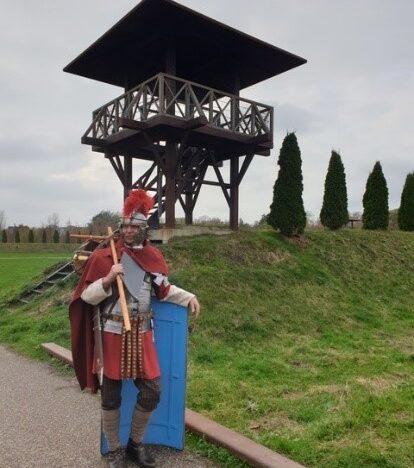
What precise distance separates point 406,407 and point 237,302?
17.4 ft

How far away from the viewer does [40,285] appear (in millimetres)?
12719

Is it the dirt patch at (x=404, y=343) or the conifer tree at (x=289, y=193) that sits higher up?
the conifer tree at (x=289, y=193)

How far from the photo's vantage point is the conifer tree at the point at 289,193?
13633mm

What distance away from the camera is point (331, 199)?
17.2 meters

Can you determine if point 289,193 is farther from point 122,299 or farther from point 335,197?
point 122,299

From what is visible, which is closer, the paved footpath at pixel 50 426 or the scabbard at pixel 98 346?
the scabbard at pixel 98 346

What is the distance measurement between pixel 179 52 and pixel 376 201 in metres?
9.90

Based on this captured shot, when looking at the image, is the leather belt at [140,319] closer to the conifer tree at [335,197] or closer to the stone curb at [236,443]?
the stone curb at [236,443]

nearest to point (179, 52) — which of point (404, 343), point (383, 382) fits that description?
point (404, 343)

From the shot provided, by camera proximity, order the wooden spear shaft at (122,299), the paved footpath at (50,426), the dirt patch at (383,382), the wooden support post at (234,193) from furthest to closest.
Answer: the wooden support post at (234,193), the dirt patch at (383,382), the paved footpath at (50,426), the wooden spear shaft at (122,299)

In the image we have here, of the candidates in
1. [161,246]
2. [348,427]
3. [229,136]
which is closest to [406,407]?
[348,427]

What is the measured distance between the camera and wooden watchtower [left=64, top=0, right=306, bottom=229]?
11734 mm

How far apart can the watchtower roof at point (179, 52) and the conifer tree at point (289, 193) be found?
96.0 inches

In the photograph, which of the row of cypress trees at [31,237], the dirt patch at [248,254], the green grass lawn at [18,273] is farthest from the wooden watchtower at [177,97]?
the row of cypress trees at [31,237]
